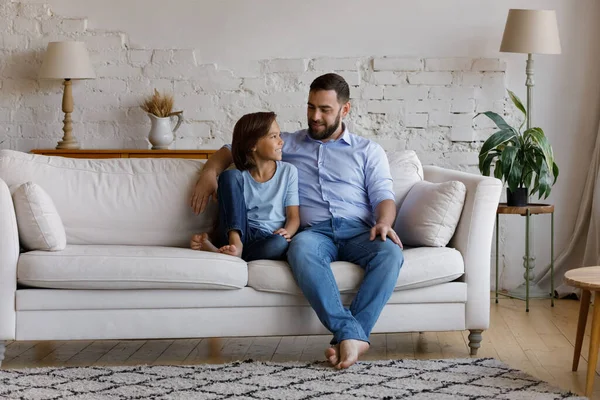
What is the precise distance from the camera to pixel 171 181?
3.95 meters

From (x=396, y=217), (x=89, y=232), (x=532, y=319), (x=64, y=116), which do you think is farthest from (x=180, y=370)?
(x=64, y=116)

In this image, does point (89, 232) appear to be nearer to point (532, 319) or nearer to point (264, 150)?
point (264, 150)

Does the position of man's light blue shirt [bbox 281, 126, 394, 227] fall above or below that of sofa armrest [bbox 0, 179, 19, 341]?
above

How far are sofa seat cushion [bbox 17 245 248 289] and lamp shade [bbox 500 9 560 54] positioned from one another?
85.6 inches

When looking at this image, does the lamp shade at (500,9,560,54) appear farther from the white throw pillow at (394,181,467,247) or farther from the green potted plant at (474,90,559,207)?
the white throw pillow at (394,181,467,247)

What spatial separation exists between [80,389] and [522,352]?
70.0 inches

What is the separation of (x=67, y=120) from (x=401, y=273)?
243 cm

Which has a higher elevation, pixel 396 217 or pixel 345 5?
pixel 345 5

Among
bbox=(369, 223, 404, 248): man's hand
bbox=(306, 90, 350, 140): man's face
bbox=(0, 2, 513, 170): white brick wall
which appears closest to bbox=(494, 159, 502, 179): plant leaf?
bbox=(0, 2, 513, 170): white brick wall

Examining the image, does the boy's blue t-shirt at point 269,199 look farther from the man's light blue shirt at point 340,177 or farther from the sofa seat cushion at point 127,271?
the sofa seat cushion at point 127,271

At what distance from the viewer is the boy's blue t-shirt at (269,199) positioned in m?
3.74

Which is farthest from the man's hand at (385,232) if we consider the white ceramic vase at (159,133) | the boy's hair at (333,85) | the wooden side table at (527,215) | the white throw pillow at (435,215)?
the white ceramic vase at (159,133)

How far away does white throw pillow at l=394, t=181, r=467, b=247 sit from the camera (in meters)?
3.69

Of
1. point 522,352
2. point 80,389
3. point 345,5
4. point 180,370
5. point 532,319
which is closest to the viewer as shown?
point 80,389
